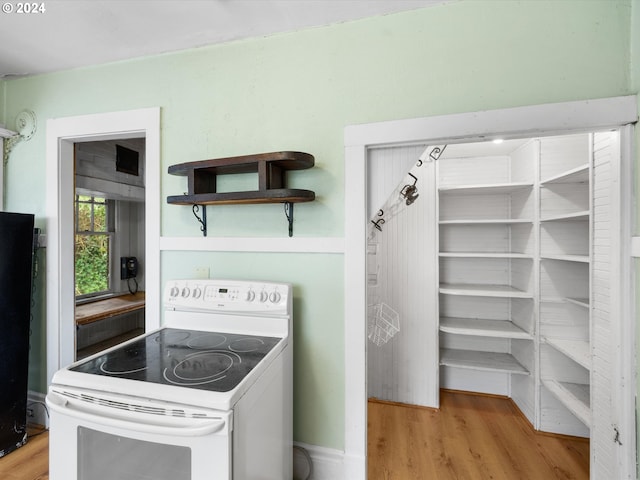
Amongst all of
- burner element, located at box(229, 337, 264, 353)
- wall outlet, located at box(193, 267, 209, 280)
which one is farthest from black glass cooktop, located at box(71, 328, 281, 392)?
wall outlet, located at box(193, 267, 209, 280)

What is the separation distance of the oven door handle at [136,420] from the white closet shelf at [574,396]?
194 centimetres

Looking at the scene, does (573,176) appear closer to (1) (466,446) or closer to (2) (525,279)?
(2) (525,279)

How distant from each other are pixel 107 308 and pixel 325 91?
9.64ft

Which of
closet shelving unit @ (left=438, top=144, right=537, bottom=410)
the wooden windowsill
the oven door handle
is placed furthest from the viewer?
the wooden windowsill

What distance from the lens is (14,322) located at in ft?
6.01

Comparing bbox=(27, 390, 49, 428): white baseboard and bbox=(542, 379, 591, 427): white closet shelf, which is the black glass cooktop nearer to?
bbox=(27, 390, 49, 428): white baseboard

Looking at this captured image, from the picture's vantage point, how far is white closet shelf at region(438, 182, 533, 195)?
2.25 meters

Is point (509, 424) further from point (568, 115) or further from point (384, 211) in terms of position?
point (568, 115)

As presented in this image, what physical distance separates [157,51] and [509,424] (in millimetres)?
3345

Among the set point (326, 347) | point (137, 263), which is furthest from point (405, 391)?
point (137, 263)

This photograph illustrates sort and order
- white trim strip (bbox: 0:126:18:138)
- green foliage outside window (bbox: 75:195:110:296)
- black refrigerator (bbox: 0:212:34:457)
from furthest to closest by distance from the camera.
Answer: green foliage outside window (bbox: 75:195:110:296) < white trim strip (bbox: 0:126:18:138) < black refrigerator (bbox: 0:212:34:457)

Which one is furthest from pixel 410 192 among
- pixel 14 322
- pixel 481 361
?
pixel 14 322

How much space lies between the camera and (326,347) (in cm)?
159

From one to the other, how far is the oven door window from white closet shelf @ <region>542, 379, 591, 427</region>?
200cm
